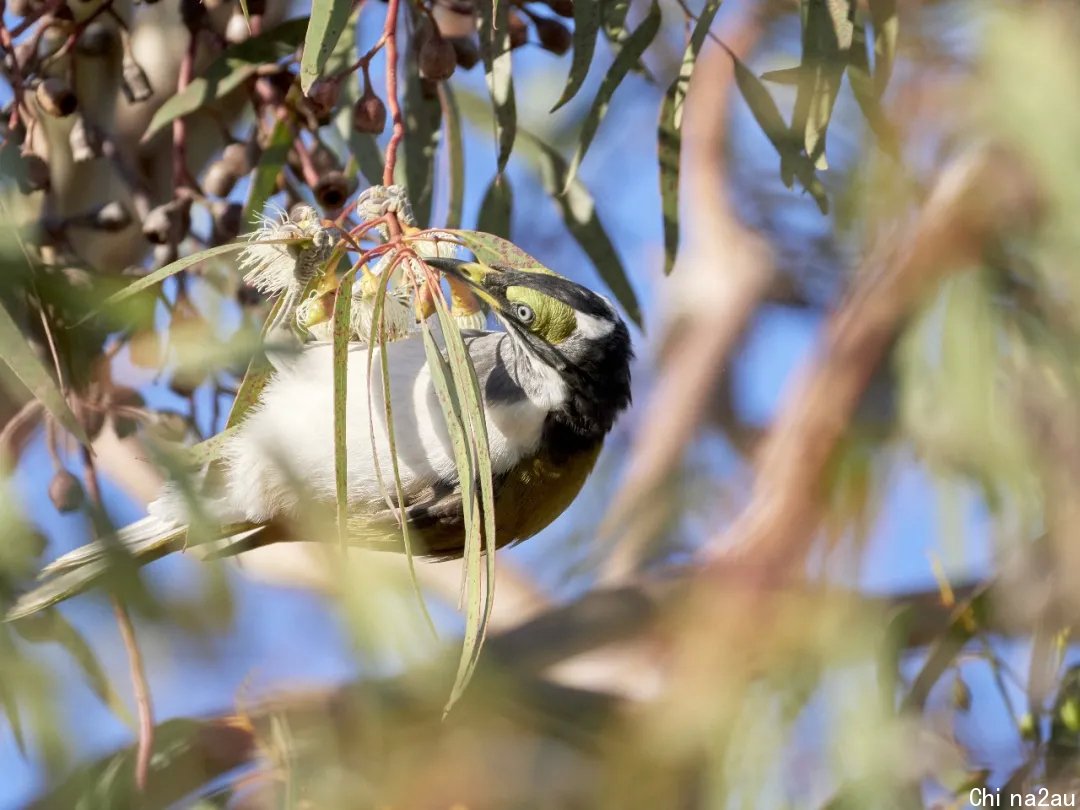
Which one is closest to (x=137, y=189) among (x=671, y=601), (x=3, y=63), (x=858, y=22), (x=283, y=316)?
(x=3, y=63)

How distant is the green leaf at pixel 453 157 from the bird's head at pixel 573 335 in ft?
0.64

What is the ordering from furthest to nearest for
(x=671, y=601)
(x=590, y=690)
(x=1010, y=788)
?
(x=671, y=601) → (x=590, y=690) → (x=1010, y=788)

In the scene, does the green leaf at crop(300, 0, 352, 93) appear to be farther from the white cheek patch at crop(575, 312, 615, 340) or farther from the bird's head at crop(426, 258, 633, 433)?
the white cheek patch at crop(575, 312, 615, 340)

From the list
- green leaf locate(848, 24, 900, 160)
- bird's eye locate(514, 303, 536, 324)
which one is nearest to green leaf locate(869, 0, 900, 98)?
green leaf locate(848, 24, 900, 160)

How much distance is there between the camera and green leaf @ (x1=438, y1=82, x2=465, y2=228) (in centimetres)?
166

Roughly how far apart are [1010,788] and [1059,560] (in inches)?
16.1

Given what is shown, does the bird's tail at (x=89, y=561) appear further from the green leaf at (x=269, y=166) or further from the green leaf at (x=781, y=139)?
the green leaf at (x=781, y=139)

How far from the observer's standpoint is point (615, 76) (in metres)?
1.41

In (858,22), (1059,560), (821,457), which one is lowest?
(821,457)

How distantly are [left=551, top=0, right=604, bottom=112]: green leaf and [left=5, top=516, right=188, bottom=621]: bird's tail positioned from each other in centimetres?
64

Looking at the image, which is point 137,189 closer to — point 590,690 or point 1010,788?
point 1010,788

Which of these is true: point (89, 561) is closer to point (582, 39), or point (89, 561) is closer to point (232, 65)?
point (232, 65)

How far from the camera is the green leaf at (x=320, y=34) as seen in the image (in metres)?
1.05

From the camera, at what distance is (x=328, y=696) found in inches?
88.0
